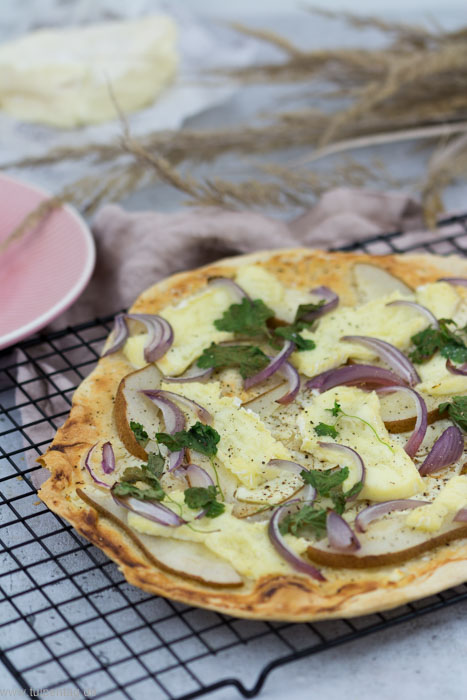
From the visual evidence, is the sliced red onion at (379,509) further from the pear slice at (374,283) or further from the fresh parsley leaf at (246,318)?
the pear slice at (374,283)

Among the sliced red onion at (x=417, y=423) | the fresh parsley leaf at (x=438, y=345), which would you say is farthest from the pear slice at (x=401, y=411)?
the fresh parsley leaf at (x=438, y=345)

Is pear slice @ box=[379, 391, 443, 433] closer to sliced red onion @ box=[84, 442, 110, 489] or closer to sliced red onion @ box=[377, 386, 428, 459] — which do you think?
sliced red onion @ box=[377, 386, 428, 459]

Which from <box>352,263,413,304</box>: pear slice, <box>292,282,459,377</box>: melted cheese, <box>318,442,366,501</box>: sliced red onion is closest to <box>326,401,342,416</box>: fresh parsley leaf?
<box>318,442,366,501</box>: sliced red onion

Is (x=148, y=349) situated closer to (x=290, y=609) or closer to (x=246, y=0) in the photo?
(x=290, y=609)

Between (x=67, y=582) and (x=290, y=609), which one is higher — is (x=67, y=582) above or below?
below

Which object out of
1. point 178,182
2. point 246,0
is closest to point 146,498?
point 178,182

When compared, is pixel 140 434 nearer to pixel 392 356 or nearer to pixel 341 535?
pixel 341 535
